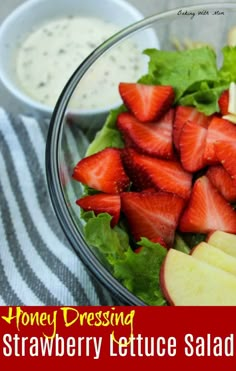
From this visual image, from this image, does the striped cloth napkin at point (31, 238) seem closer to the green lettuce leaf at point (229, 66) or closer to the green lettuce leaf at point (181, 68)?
the green lettuce leaf at point (181, 68)

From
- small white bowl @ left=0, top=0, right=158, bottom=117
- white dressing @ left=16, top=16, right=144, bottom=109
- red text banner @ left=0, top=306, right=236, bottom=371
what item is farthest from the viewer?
small white bowl @ left=0, top=0, right=158, bottom=117

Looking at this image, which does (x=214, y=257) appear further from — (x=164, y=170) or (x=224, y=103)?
(x=224, y=103)

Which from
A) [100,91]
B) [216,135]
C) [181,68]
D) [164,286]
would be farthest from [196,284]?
[100,91]

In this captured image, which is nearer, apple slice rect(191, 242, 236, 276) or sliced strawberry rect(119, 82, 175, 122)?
apple slice rect(191, 242, 236, 276)

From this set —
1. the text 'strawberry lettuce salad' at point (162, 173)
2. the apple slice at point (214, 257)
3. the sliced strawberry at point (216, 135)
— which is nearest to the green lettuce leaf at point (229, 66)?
the text 'strawberry lettuce salad' at point (162, 173)

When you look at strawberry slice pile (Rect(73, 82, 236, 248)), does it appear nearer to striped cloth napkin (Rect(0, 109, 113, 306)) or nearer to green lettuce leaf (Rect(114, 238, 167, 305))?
green lettuce leaf (Rect(114, 238, 167, 305))

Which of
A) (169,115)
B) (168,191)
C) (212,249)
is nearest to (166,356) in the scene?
(212,249)

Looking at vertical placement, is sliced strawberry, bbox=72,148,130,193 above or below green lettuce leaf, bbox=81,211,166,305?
above

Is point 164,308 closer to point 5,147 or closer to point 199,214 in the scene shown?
point 199,214

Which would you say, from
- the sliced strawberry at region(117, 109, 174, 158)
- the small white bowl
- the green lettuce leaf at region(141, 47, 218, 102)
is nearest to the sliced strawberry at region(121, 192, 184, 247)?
the sliced strawberry at region(117, 109, 174, 158)
